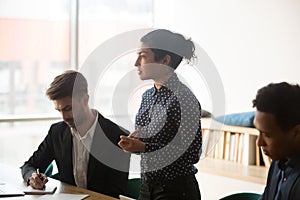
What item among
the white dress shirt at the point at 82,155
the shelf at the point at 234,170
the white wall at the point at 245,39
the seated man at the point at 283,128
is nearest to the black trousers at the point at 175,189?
the white dress shirt at the point at 82,155

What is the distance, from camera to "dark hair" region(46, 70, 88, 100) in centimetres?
267

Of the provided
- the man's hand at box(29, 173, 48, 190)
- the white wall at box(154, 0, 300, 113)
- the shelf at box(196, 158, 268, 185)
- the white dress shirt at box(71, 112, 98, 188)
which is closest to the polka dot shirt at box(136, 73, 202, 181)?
the white dress shirt at box(71, 112, 98, 188)

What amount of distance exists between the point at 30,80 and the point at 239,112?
6.66 feet

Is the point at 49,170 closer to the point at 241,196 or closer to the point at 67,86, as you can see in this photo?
the point at 67,86

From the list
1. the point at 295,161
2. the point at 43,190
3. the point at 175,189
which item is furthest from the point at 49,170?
the point at 295,161

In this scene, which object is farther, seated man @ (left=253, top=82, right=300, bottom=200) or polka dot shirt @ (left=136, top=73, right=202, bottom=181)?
polka dot shirt @ (left=136, top=73, right=202, bottom=181)

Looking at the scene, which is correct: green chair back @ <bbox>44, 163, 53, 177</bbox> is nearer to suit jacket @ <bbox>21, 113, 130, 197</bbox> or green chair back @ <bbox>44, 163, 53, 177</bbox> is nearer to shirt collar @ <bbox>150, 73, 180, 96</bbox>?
suit jacket @ <bbox>21, 113, 130, 197</bbox>

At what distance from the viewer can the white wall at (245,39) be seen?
4.43 meters

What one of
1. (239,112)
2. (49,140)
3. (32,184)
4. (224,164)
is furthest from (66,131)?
(239,112)

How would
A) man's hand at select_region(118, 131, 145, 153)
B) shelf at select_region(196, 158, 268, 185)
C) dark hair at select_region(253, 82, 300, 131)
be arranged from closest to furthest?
dark hair at select_region(253, 82, 300, 131) → man's hand at select_region(118, 131, 145, 153) → shelf at select_region(196, 158, 268, 185)

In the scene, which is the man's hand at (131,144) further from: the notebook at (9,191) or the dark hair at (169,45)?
the notebook at (9,191)

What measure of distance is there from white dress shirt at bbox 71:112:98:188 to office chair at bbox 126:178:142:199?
0.24 metres

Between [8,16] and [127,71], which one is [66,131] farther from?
[127,71]

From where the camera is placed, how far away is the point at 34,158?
2.99 meters
